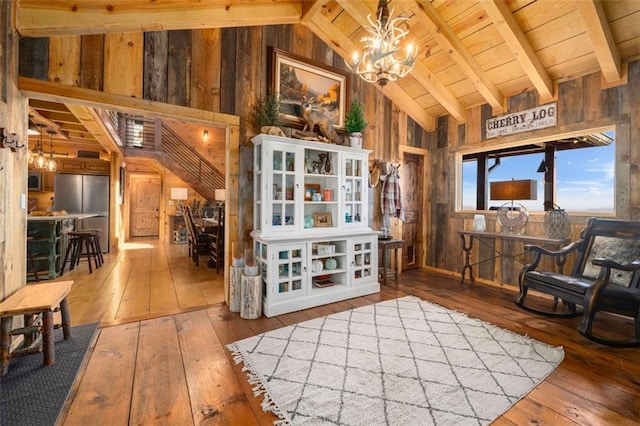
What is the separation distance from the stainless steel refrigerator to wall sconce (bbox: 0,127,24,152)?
445 cm

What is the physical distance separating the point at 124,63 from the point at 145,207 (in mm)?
7752

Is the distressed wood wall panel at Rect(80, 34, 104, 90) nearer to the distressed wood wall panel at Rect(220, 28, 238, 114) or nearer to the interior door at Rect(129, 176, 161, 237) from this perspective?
the distressed wood wall panel at Rect(220, 28, 238, 114)

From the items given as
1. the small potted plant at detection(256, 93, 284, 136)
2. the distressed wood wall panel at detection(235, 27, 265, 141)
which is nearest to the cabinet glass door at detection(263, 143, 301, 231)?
the small potted plant at detection(256, 93, 284, 136)

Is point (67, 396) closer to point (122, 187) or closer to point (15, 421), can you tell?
point (15, 421)

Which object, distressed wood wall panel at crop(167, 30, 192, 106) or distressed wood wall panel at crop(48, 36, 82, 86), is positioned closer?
distressed wood wall panel at crop(48, 36, 82, 86)

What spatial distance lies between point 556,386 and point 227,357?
2314mm

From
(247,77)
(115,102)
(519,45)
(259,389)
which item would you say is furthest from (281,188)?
(519,45)

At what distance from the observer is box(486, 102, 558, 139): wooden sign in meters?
3.62

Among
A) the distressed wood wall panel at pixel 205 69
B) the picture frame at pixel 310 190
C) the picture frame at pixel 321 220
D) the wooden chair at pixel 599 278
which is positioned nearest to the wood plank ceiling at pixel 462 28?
the distressed wood wall panel at pixel 205 69

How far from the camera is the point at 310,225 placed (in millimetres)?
3549

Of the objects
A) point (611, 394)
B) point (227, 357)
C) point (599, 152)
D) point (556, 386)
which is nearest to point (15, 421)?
point (227, 357)

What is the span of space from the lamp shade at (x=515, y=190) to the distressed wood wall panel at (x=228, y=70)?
364 centimetres

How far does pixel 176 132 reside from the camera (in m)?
7.91

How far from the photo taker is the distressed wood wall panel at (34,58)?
229 cm
